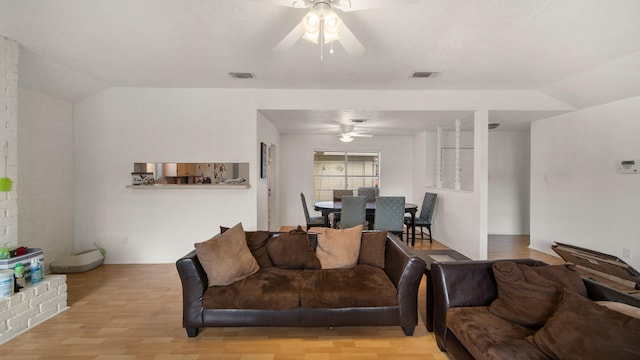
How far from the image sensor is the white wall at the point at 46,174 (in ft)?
10.8

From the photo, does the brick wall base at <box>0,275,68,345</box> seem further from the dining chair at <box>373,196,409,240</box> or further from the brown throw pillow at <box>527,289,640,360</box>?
the dining chair at <box>373,196,409,240</box>

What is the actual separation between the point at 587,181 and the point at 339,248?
153 inches

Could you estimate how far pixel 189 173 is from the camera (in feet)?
12.8

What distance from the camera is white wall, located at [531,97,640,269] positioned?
3.52m

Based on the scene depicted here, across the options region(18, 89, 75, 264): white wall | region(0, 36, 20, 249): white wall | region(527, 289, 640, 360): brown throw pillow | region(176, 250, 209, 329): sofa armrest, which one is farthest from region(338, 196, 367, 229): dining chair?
region(18, 89, 75, 264): white wall

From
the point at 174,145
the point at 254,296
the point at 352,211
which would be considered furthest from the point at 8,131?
Answer: the point at 352,211

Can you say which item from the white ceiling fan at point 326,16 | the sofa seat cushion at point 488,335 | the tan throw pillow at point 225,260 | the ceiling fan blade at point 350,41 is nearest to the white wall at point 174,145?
the tan throw pillow at point 225,260

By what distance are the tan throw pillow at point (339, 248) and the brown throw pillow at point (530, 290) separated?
1.17 m

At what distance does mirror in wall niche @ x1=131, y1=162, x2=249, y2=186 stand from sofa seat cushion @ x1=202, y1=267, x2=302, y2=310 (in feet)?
6.21

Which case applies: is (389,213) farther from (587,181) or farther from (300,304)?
(587,181)

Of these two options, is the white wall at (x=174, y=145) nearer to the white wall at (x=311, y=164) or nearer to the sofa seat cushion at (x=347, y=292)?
the sofa seat cushion at (x=347, y=292)

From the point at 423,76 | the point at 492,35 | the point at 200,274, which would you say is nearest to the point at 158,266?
the point at 200,274

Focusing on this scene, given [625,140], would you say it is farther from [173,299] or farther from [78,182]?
[78,182]

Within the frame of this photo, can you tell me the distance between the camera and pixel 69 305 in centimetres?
274
